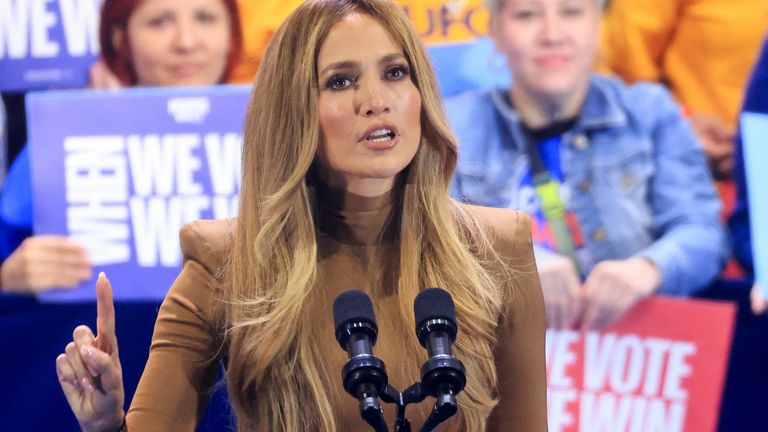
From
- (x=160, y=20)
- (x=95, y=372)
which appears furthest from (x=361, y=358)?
(x=160, y=20)

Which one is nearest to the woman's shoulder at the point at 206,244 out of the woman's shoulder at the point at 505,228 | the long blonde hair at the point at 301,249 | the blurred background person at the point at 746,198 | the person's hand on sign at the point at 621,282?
the long blonde hair at the point at 301,249

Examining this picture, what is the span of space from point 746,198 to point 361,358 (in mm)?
2044

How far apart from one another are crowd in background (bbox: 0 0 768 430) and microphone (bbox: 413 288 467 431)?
1716mm

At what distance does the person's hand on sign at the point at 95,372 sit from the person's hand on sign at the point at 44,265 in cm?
163

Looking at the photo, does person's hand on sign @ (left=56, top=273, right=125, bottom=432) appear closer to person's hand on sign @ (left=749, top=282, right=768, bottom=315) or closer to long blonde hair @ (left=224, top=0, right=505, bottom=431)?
long blonde hair @ (left=224, top=0, right=505, bottom=431)

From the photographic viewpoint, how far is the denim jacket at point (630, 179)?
2.98 m

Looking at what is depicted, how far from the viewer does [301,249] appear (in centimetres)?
171

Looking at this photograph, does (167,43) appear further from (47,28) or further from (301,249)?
(301,249)

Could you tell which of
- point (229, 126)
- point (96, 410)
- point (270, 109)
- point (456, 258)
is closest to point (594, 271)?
point (229, 126)

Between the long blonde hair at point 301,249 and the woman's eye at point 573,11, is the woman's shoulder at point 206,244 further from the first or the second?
the woman's eye at point 573,11

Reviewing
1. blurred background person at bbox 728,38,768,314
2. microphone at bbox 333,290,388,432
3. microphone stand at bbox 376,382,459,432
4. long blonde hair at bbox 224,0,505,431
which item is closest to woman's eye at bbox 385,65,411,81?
long blonde hair at bbox 224,0,505,431

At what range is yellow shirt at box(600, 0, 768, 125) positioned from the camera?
2.97 metres

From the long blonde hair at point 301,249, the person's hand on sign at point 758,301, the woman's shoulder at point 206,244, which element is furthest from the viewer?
the person's hand on sign at point 758,301

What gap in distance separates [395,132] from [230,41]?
1.61m
